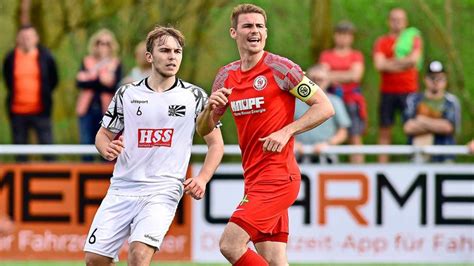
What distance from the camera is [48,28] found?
57.5 feet

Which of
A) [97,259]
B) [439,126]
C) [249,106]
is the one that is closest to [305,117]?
[249,106]

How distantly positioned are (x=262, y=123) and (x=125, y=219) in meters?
1.12

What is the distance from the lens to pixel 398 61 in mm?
15555

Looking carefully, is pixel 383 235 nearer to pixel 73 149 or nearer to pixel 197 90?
pixel 73 149

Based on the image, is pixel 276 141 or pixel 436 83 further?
pixel 436 83

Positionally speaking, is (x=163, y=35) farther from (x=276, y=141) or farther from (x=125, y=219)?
(x=125, y=219)

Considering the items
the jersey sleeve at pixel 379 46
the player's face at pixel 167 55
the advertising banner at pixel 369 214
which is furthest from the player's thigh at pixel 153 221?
the jersey sleeve at pixel 379 46

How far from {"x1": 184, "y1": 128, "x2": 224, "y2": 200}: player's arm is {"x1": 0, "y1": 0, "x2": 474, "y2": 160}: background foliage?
7.31 m

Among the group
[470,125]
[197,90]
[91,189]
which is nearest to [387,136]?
[470,125]

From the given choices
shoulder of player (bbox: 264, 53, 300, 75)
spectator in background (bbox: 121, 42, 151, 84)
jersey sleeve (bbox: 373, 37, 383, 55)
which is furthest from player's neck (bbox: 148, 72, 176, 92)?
jersey sleeve (bbox: 373, 37, 383, 55)

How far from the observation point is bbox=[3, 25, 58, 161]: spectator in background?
49.9 feet

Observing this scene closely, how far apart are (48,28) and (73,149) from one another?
4.31m

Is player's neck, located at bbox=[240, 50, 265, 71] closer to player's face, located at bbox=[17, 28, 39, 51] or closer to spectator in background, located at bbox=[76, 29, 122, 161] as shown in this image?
spectator in background, located at bbox=[76, 29, 122, 161]

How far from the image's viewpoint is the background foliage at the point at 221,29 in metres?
17.2
